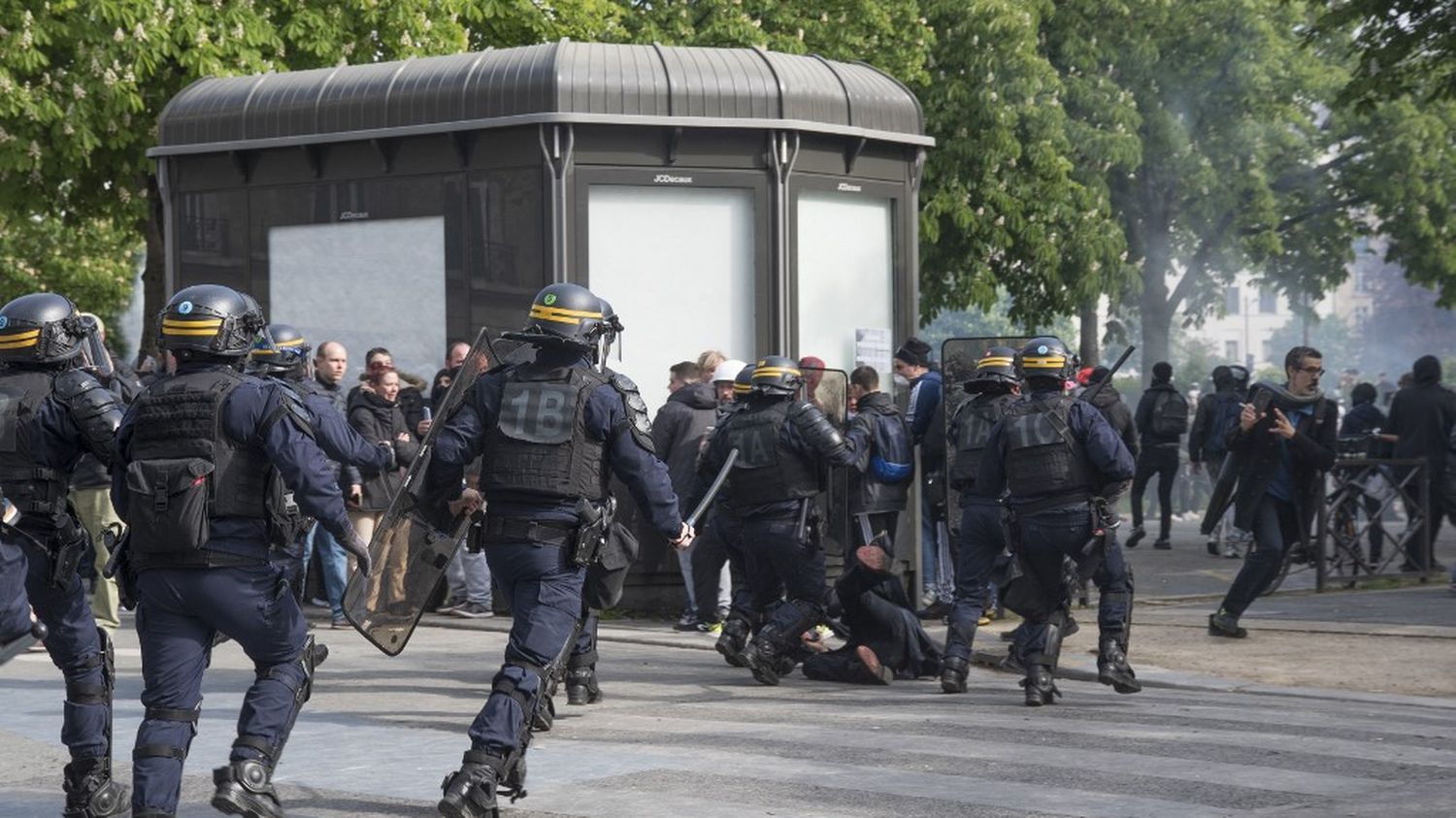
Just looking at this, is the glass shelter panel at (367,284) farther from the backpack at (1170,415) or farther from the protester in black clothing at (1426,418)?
the backpack at (1170,415)

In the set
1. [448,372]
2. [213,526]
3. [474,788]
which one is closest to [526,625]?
[474,788]

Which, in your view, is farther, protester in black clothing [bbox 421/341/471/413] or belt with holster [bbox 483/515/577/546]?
protester in black clothing [bbox 421/341/471/413]

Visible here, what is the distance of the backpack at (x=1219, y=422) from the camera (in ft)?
67.2

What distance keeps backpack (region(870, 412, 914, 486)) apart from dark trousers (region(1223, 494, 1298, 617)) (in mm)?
2154

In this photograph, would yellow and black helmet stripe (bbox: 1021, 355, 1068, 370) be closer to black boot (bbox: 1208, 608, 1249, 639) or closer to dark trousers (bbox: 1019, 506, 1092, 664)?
dark trousers (bbox: 1019, 506, 1092, 664)

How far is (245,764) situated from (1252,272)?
3890 cm

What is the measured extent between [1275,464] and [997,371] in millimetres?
2632

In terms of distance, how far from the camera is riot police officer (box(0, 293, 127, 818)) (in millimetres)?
7496

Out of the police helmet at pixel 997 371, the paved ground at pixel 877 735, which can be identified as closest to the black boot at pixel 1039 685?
the paved ground at pixel 877 735

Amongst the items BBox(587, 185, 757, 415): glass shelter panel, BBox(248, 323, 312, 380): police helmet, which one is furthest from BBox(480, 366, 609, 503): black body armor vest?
BBox(587, 185, 757, 415): glass shelter panel

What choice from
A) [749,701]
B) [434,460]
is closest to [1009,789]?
[434,460]

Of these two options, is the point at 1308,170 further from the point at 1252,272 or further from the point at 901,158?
the point at 901,158

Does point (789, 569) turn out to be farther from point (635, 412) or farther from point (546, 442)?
point (546, 442)

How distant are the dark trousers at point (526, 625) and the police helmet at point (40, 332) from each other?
1.67 meters
